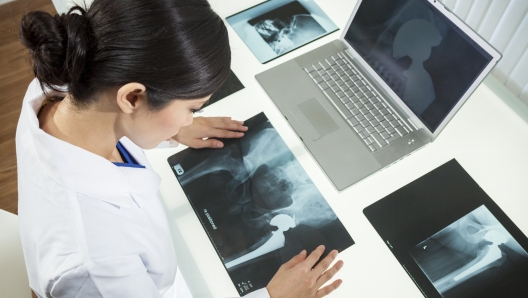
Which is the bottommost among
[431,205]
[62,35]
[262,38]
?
[431,205]

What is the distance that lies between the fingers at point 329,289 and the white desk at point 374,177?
0.02 m

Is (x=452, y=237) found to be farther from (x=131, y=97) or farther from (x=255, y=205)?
(x=131, y=97)

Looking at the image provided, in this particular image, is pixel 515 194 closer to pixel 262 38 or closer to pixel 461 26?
pixel 461 26

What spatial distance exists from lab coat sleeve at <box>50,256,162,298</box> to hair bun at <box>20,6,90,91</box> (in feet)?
1.01

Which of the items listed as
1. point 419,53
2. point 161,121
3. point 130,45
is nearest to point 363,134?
point 419,53

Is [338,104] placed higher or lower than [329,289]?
higher

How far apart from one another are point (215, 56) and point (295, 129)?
0.50 meters

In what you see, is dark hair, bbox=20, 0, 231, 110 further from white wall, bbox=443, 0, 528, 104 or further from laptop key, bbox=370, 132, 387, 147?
white wall, bbox=443, 0, 528, 104

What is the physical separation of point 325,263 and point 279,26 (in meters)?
0.77

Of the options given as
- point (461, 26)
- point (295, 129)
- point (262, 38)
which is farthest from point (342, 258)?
point (262, 38)

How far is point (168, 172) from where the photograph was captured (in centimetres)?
115

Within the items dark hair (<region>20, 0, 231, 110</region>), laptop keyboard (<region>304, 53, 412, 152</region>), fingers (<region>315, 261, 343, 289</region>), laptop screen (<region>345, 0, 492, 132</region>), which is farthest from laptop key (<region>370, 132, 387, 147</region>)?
dark hair (<region>20, 0, 231, 110</region>)

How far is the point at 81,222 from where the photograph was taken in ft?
2.45

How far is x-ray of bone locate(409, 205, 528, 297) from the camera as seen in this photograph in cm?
99
